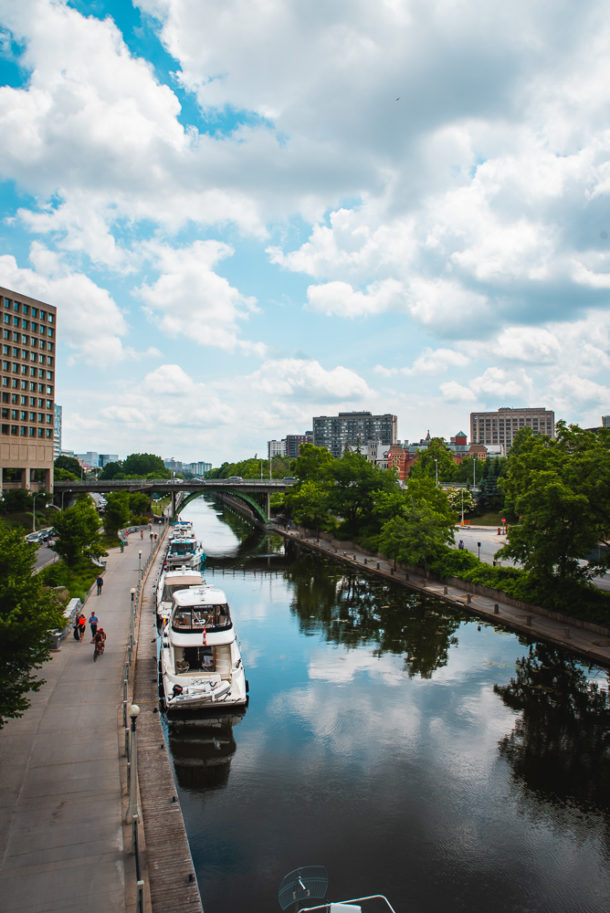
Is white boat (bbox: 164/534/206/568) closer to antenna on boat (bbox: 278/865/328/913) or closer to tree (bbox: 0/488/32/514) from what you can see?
tree (bbox: 0/488/32/514)

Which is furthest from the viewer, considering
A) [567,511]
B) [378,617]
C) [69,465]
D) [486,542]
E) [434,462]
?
[69,465]

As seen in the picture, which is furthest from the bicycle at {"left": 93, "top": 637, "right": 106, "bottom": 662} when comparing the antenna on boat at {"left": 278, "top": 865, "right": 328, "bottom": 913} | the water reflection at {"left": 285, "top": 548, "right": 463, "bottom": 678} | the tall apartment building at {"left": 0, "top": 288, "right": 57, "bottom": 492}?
the tall apartment building at {"left": 0, "top": 288, "right": 57, "bottom": 492}

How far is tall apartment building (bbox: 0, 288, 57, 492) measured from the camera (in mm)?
93688

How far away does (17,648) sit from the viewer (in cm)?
1540

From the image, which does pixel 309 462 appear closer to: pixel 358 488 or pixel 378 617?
pixel 358 488

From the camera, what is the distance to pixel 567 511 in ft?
103

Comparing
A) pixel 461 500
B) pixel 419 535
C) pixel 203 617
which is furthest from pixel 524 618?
pixel 461 500

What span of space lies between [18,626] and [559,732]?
20022 mm

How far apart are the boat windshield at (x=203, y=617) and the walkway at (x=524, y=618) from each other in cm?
1792

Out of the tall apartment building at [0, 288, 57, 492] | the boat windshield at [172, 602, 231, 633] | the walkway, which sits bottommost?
the walkway

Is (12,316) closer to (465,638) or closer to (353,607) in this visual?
(353,607)

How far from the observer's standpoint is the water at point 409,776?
14.1 m

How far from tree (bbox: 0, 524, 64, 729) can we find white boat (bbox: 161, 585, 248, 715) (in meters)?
7.76

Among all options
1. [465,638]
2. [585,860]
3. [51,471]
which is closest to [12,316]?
[51,471]
